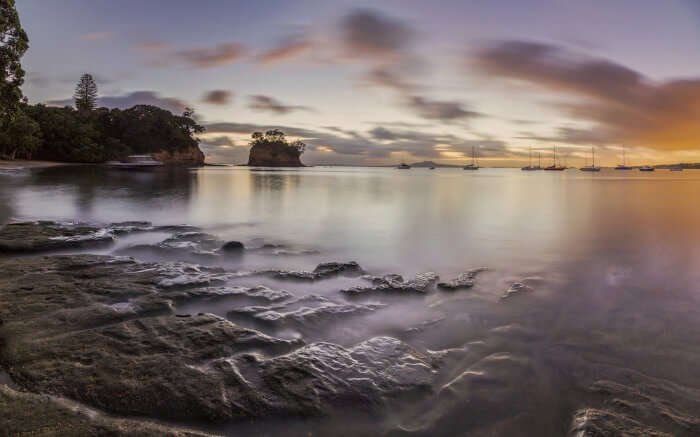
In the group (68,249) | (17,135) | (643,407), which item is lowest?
(643,407)

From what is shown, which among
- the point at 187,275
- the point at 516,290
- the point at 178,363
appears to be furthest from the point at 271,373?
the point at 516,290

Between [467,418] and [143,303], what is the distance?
4.35 meters

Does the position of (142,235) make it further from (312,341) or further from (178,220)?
(312,341)

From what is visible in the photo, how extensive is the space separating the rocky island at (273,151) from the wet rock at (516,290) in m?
191

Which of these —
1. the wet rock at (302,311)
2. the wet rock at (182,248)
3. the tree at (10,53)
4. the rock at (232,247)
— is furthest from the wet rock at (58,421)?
the tree at (10,53)

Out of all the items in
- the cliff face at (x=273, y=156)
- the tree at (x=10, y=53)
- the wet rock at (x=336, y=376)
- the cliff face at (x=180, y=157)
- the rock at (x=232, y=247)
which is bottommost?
the wet rock at (x=336, y=376)

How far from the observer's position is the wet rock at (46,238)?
8062 mm

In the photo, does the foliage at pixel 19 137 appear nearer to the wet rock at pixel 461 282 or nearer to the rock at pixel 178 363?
the rock at pixel 178 363

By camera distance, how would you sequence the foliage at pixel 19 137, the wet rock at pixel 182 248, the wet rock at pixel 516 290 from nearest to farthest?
the wet rock at pixel 516 290 < the wet rock at pixel 182 248 < the foliage at pixel 19 137

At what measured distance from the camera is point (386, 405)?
3311mm

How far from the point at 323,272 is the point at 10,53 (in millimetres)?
16999

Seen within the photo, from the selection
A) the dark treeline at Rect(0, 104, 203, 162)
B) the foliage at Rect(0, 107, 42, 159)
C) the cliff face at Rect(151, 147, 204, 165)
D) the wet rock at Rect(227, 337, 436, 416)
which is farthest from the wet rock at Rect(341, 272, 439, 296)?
the cliff face at Rect(151, 147, 204, 165)

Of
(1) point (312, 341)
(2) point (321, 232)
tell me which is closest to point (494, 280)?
(1) point (312, 341)

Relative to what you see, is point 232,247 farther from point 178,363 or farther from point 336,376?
point 336,376
